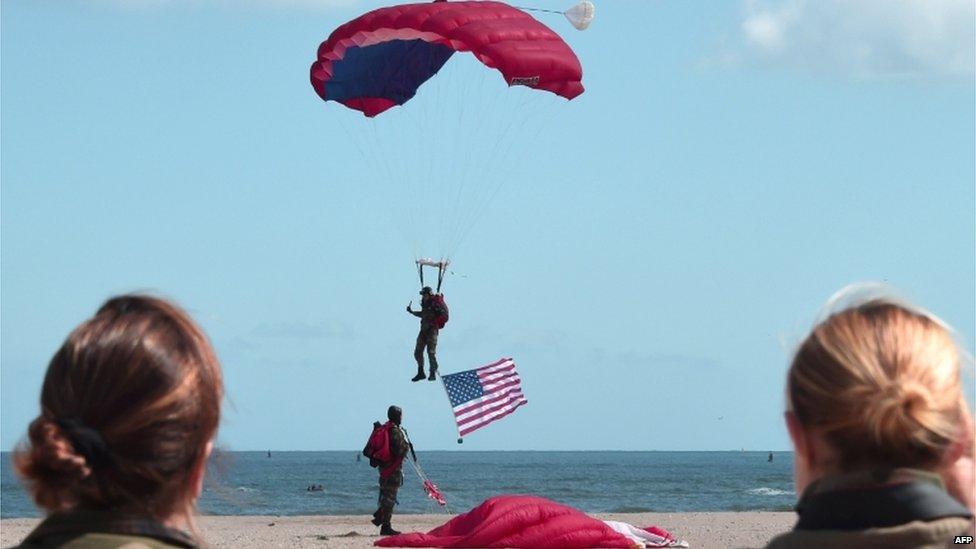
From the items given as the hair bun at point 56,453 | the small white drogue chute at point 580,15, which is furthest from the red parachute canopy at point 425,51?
the hair bun at point 56,453

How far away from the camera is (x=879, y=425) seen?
1967mm

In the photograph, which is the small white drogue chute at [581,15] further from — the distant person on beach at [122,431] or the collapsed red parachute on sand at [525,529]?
the distant person on beach at [122,431]

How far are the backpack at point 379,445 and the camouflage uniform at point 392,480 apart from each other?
52 mm

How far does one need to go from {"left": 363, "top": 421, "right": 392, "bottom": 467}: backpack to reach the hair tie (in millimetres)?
12864

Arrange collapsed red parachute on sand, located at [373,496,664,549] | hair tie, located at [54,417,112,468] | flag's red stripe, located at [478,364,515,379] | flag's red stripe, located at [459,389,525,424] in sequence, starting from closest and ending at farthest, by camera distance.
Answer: hair tie, located at [54,417,112,468] → collapsed red parachute on sand, located at [373,496,664,549] → flag's red stripe, located at [459,389,525,424] → flag's red stripe, located at [478,364,515,379]

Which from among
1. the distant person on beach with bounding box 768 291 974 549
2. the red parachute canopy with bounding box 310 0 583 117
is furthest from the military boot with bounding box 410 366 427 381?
the distant person on beach with bounding box 768 291 974 549

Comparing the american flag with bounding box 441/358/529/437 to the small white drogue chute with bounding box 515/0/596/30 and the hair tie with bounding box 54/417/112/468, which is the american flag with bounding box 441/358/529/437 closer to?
the small white drogue chute with bounding box 515/0/596/30

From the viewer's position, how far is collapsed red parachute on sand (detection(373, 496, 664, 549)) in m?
12.6

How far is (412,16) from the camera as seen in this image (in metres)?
13.2

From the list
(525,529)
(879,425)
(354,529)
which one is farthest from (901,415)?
(354,529)

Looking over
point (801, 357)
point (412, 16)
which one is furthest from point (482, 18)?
point (801, 357)

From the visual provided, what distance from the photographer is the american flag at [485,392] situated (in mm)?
15453

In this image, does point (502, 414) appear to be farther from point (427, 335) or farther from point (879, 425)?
point (879, 425)

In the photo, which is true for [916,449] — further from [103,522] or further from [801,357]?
[103,522]
